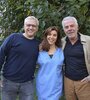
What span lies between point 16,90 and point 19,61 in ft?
1.47

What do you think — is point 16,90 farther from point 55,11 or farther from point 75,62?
point 55,11

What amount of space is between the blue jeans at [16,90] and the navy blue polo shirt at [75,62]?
2.07 ft

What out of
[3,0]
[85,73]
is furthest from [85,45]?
[3,0]

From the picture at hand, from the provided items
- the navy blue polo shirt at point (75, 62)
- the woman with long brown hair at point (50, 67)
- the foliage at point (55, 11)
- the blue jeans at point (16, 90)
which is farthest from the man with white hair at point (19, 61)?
the foliage at point (55, 11)

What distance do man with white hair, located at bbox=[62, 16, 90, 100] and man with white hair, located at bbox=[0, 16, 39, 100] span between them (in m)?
0.49

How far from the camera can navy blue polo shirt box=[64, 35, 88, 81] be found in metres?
7.19

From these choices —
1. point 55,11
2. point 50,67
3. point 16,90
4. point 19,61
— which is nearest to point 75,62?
point 50,67

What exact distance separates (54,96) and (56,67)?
446mm

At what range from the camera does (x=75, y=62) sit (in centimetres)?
720

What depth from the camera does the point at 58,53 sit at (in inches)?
285

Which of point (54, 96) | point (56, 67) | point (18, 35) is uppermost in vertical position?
point (18, 35)

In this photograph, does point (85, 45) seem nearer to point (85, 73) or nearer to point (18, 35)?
point (85, 73)

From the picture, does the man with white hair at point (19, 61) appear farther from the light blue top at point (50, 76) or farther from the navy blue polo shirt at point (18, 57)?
the light blue top at point (50, 76)

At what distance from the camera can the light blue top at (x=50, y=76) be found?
23.4ft
